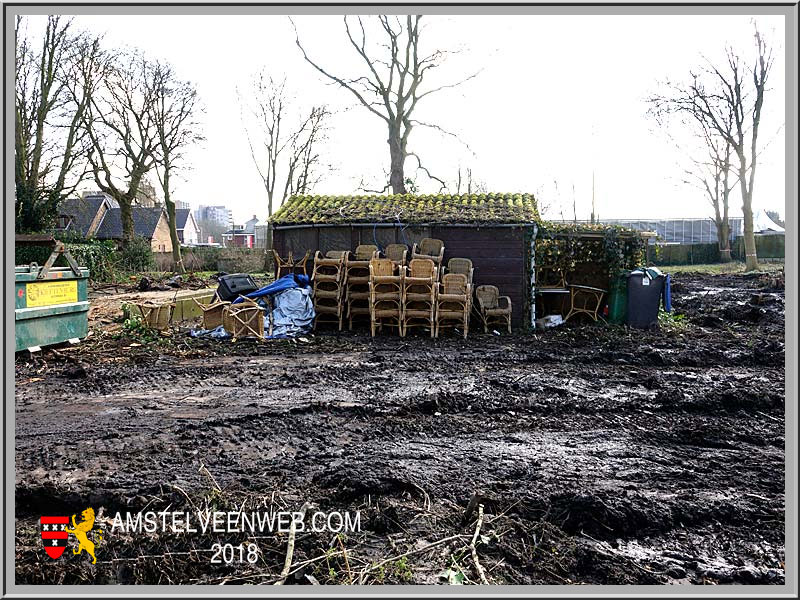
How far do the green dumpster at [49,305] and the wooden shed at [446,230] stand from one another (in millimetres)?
6188

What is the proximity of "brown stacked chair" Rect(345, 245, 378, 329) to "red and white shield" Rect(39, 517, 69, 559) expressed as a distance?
36.8 feet

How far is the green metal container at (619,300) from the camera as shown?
1591cm

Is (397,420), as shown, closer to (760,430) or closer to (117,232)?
(760,430)

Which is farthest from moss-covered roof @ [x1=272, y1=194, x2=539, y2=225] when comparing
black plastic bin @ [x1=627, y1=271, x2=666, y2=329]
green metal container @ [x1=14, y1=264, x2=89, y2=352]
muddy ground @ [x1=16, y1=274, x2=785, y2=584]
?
green metal container @ [x1=14, y1=264, x2=89, y2=352]

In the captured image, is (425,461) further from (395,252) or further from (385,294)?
(395,252)

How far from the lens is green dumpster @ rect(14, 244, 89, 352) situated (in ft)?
34.7

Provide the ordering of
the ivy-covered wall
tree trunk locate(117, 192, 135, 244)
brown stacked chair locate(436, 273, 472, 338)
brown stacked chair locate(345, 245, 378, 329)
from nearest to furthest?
1. brown stacked chair locate(436, 273, 472, 338)
2. brown stacked chair locate(345, 245, 378, 329)
3. the ivy-covered wall
4. tree trunk locate(117, 192, 135, 244)

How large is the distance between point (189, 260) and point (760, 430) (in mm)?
37082

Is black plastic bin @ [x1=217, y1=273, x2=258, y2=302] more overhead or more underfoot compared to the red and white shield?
more overhead

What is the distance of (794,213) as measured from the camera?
3.04 m

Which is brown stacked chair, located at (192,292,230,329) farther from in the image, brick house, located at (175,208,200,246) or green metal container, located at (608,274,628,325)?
brick house, located at (175,208,200,246)

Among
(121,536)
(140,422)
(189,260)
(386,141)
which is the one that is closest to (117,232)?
(189,260)

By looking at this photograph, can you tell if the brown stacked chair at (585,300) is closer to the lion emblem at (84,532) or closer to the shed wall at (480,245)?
the shed wall at (480,245)

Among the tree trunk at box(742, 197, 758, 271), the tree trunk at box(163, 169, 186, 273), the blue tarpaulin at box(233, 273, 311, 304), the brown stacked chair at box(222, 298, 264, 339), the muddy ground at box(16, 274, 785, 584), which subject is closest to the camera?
the muddy ground at box(16, 274, 785, 584)
